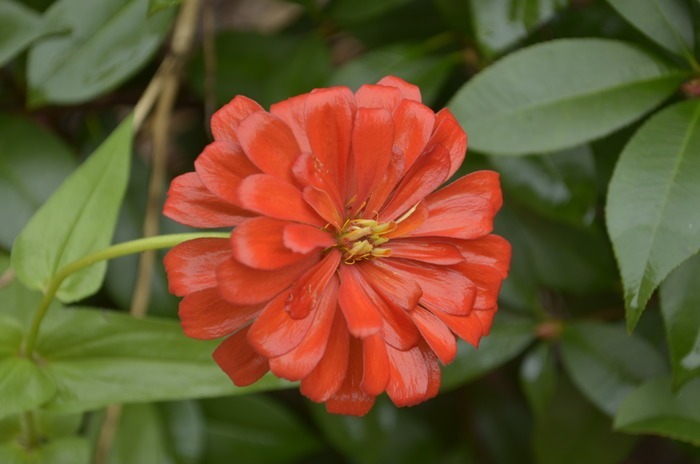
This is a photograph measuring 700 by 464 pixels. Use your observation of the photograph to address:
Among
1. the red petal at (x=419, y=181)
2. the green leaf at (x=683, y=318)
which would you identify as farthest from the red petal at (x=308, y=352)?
the green leaf at (x=683, y=318)

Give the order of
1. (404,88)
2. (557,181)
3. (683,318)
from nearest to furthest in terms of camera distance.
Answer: (404,88), (683,318), (557,181)

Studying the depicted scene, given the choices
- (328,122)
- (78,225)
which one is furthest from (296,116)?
(78,225)

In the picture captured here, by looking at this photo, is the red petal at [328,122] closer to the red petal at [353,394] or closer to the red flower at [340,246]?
the red flower at [340,246]

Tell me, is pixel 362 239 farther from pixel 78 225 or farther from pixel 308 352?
pixel 78 225

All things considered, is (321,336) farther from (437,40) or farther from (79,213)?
(437,40)

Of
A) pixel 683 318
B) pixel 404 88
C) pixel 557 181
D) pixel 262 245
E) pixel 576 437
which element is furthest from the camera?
pixel 576 437

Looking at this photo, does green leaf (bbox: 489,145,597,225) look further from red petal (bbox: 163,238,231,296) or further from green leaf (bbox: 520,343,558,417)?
red petal (bbox: 163,238,231,296)

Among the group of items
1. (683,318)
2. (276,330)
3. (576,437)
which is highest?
(276,330)
